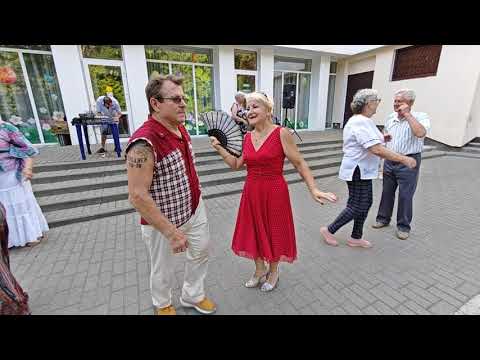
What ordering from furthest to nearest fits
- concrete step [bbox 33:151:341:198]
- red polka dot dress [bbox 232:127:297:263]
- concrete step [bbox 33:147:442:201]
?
concrete step [bbox 33:151:341:198] → concrete step [bbox 33:147:442:201] → red polka dot dress [bbox 232:127:297:263]

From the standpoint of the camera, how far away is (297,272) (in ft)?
8.90

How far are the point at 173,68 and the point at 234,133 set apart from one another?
812 centimetres

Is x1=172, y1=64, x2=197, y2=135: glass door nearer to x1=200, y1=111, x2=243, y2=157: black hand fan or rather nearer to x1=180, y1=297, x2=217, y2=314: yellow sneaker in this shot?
x1=200, y1=111, x2=243, y2=157: black hand fan

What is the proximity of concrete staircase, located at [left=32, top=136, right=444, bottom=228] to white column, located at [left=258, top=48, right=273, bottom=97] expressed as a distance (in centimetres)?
497

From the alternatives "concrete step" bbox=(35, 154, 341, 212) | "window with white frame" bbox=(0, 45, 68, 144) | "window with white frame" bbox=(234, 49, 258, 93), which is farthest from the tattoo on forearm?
"window with white frame" bbox=(234, 49, 258, 93)

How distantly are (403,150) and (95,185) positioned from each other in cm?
553

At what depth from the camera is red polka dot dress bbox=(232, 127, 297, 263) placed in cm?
200

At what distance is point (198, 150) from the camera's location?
6.82 metres

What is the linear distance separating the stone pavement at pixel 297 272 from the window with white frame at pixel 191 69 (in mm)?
6472

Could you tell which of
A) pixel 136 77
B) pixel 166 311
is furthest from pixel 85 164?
pixel 166 311

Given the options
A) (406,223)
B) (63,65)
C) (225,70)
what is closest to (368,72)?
(225,70)

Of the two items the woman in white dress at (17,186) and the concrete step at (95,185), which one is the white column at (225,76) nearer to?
the concrete step at (95,185)

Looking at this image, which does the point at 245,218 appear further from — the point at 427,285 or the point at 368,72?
the point at 368,72

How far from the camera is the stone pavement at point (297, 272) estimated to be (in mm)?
2240
